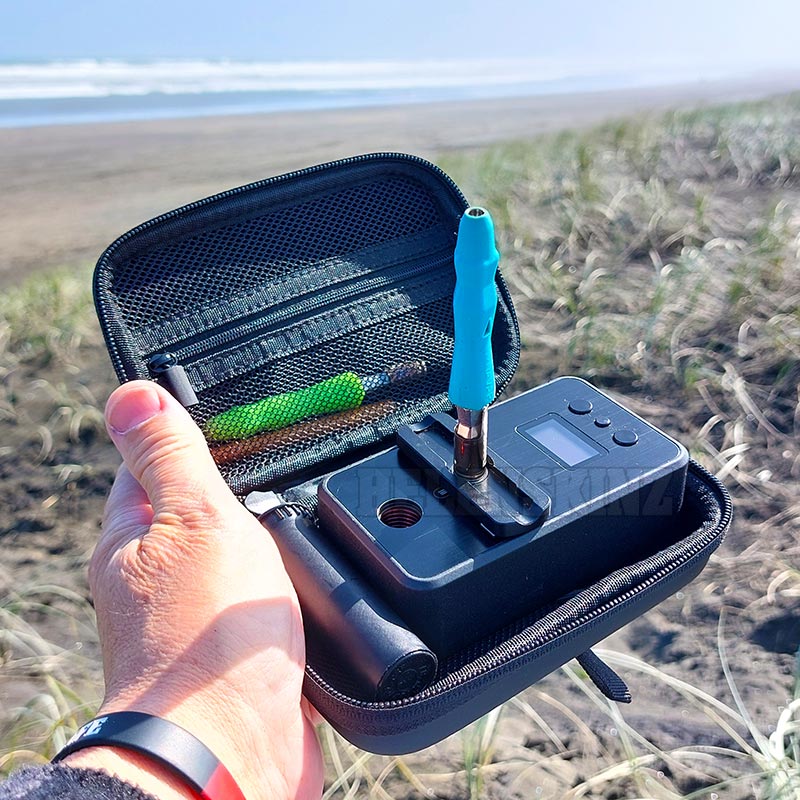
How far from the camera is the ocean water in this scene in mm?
8742

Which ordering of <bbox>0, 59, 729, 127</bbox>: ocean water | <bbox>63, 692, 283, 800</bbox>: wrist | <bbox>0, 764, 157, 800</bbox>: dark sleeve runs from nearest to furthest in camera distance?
<bbox>0, 764, 157, 800</bbox>: dark sleeve
<bbox>63, 692, 283, 800</bbox>: wrist
<bbox>0, 59, 729, 127</bbox>: ocean water

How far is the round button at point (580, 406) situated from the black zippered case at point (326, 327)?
0.21 m

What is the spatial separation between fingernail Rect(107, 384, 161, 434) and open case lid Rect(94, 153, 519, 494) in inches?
5.1

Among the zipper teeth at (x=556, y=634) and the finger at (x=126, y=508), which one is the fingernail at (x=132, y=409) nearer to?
the finger at (x=126, y=508)

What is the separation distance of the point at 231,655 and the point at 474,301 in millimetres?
600

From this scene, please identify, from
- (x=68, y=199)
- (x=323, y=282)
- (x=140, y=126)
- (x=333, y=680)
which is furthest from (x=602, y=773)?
(x=140, y=126)

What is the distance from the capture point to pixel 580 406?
4.68 feet

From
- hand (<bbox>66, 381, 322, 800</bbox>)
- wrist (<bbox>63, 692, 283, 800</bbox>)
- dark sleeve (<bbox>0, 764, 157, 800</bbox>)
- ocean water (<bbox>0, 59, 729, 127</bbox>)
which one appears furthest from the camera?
ocean water (<bbox>0, 59, 729, 127</bbox>)

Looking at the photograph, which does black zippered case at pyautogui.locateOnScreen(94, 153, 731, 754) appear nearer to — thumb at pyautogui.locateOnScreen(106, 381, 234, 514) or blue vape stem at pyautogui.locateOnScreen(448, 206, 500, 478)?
thumb at pyautogui.locateOnScreen(106, 381, 234, 514)

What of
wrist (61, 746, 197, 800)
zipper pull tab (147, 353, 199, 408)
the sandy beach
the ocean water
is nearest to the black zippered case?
zipper pull tab (147, 353, 199, 408)

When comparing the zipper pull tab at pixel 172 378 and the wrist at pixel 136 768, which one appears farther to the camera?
the zipper pull tab at pixel 172 378

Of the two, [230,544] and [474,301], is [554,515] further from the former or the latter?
[230,544]

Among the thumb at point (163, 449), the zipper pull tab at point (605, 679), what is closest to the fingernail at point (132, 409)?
the thumb at point (163, 449)

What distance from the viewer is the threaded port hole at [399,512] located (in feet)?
4.00
